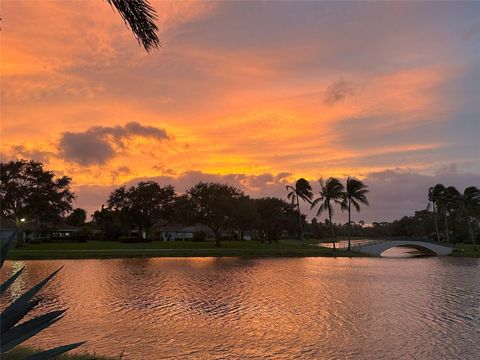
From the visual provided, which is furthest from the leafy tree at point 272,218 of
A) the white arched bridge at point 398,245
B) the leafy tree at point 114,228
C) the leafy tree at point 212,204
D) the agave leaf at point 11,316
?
the agave leaf at point 11,316

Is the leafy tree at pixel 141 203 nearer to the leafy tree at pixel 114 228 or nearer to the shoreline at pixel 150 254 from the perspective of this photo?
the leafy tree at pixel 114 228

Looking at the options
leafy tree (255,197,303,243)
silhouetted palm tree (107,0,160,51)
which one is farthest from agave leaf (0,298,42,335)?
leafy tree (255,197,303,243)

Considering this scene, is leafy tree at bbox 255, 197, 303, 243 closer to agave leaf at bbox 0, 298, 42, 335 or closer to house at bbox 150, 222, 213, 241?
house at bbox 150, 222, 213, 241

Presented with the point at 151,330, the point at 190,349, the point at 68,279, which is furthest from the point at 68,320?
the point at 68,279

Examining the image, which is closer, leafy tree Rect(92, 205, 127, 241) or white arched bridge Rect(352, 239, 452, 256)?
white arched bridge Rect(352, 239, 452, 256)

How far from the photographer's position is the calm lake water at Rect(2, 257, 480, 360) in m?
14.9

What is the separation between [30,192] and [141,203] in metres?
29.7

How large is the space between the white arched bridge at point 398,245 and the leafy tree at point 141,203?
43.0 m

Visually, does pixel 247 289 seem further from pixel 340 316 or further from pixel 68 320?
pixel 68 320

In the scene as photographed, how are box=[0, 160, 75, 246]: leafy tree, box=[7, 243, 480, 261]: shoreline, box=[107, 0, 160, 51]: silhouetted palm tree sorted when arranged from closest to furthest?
box=[107, 0, 160, 51]: silhouetted palm tree < box=[7, 243, 480, 261]: shoreline < box=[0, 160, 75, 246]: leafy tree

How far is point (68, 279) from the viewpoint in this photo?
31594mm

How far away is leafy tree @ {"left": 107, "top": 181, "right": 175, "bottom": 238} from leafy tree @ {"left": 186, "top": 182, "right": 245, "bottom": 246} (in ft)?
69.9

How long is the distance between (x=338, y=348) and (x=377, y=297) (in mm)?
12396

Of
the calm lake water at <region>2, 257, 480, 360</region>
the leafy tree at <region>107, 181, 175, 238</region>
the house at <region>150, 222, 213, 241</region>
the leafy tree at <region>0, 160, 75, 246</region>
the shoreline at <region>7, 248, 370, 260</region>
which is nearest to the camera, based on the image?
the calm lake water at <region>2, 257, 480, 360</region>
